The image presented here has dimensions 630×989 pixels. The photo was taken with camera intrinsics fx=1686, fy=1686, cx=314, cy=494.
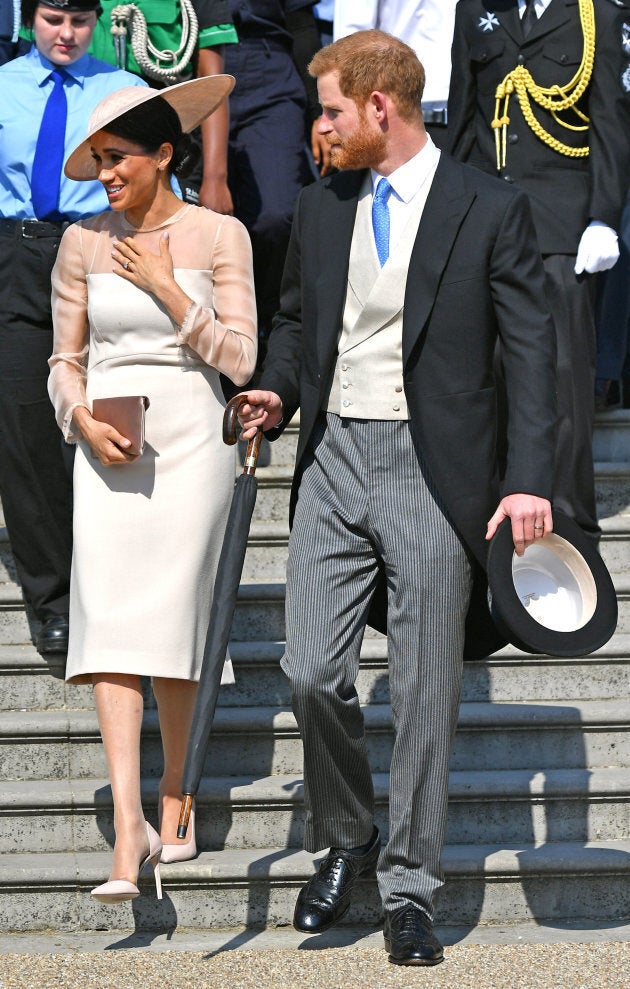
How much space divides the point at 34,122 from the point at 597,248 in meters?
1.72

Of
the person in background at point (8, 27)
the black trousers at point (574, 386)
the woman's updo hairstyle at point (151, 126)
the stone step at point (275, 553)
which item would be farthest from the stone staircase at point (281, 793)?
the person in background at point (8, 27)

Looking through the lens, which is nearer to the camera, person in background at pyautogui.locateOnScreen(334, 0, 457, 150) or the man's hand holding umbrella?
the man's hand holding umbrella

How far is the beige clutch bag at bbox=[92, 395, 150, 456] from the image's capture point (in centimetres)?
402

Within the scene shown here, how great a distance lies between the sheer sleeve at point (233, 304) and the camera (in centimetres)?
417

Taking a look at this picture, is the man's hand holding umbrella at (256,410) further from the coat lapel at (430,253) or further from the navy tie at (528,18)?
the navy tie at (528,18)

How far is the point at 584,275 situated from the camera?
17.2 ft

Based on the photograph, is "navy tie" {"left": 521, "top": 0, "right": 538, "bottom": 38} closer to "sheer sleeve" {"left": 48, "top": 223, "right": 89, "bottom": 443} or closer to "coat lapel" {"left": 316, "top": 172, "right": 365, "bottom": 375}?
"coat lapel" {"left": 316, "top": 172, "right": 365, "bottom": 375}

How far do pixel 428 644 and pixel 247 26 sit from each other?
323 centimetres

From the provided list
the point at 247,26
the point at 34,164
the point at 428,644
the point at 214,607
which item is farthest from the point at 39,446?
the point at 247,26

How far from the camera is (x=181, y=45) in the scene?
582 centimetres

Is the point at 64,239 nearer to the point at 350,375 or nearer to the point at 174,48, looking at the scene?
the point at 350,375

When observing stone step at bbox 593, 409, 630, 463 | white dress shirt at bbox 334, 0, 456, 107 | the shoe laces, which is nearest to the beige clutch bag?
the shoe laces

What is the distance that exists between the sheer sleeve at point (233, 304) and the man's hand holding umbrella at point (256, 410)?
295 millimetres

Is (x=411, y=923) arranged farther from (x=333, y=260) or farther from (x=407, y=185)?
(x=407, y=185)
